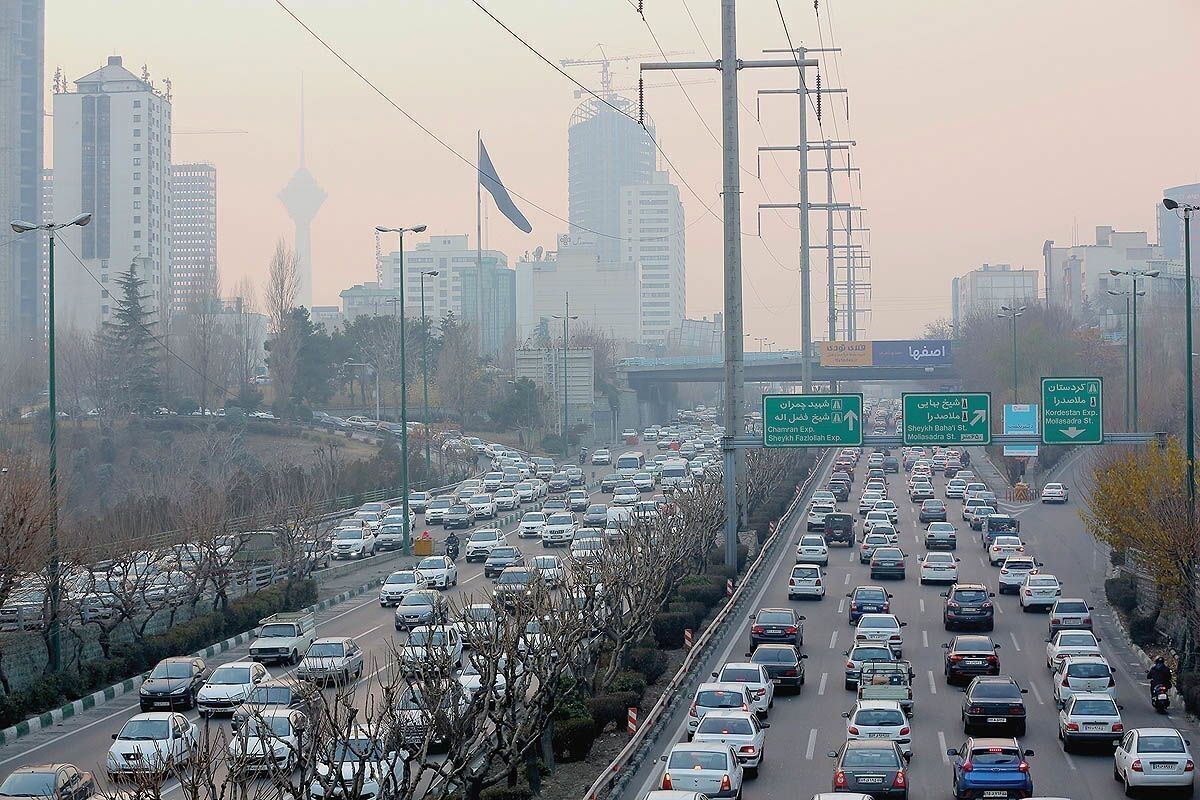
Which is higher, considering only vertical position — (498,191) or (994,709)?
(498,191)

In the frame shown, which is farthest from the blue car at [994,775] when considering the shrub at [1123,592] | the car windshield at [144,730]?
the shrub at [1123,592]

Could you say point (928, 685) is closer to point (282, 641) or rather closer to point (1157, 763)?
point (1157, 763)

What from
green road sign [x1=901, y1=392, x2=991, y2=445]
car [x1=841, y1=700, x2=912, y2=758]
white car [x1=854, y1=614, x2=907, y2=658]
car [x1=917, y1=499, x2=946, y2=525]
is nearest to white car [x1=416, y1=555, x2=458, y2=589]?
white car [x1=854, y1=614, x2=907, y2=658]

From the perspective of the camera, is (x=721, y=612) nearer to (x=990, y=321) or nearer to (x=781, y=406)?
(x=781, y=406)

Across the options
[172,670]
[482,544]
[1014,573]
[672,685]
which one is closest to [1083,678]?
[672,685]

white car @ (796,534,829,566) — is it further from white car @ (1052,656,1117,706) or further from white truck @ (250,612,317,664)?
white car @ (1052,656,1117,706)

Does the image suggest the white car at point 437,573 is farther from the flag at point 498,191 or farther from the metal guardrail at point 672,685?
the flag at point 498,191
